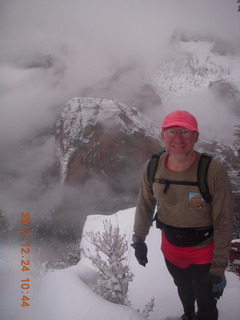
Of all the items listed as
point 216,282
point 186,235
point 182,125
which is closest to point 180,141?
point 182,125

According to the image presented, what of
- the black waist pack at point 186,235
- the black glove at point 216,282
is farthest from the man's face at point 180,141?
the black glove at point 216,282

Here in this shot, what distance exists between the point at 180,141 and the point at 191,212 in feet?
2.68

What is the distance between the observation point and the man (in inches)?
98.5

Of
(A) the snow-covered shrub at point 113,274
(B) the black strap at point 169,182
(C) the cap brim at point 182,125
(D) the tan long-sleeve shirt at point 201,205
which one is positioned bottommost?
(A) the snow-covered shrub at point 113,274

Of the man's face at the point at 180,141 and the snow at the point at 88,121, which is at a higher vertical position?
the snow at the point at 88,121

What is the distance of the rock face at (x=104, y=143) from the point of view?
7531cm

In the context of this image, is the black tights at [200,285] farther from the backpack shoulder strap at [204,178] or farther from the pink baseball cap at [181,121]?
the pink baseball cap at [181,121]

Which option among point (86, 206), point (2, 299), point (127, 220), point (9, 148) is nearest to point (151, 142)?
point (86, 206)

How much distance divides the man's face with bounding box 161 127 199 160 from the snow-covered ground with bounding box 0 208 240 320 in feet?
8.29

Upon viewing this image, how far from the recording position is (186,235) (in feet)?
9.12

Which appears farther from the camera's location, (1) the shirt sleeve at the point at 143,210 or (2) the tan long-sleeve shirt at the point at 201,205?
(1) the shirt sleeve at the point at 143,210

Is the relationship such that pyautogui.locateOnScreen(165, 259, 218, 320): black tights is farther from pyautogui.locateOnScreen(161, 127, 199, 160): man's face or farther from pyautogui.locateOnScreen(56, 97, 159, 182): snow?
pyautogui.locateOnScreen(56, 97, 159, 182): snow
